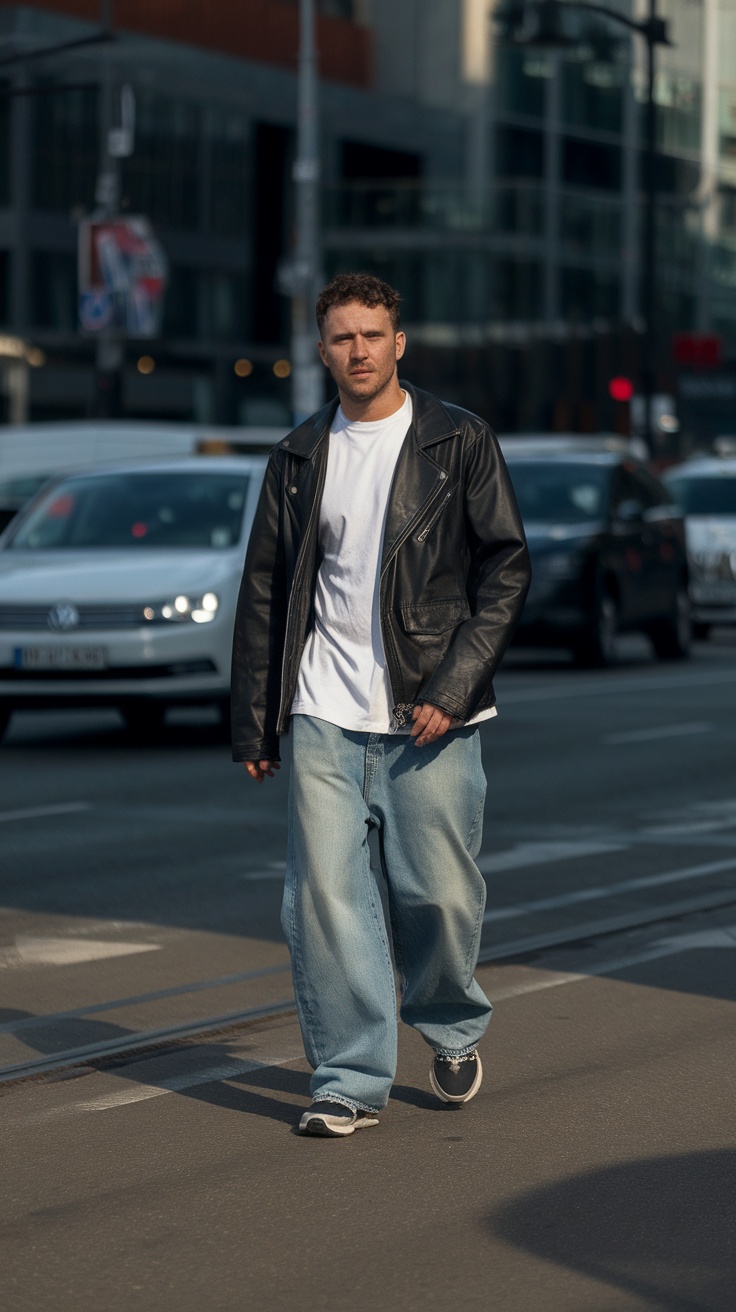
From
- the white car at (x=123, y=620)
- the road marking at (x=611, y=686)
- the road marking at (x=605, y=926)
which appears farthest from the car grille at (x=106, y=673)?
the road marking at (x=605, y=926)

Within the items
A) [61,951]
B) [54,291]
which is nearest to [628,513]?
[61,951]

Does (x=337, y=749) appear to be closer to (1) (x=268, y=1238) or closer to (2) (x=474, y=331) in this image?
(1) (x=268, y=1238)

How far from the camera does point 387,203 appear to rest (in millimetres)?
52875

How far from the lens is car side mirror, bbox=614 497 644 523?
69.1ft

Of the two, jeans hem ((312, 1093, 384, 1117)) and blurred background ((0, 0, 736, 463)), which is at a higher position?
blurred background ((0, 0, 736, 463))

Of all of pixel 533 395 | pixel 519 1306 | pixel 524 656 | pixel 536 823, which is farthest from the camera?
pixel 533 395

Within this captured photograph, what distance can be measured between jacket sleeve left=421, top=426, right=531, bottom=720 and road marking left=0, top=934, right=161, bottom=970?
2725mm

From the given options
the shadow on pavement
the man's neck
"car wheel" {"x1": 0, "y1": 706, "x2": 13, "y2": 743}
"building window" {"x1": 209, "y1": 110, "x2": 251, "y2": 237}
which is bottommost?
"car wheel" {"x1": 0, "y1": 706, "x2": 13, "y2": 743}

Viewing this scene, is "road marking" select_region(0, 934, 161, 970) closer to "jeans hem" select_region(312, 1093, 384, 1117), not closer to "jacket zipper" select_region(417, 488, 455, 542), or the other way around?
"jeans hem" select_region(312, 1093, 384, 1117)

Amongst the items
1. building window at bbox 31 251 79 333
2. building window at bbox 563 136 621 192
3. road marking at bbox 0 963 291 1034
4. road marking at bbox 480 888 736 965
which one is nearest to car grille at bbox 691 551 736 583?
road marking at bbox 480 888 736 965

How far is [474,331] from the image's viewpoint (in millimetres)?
52906

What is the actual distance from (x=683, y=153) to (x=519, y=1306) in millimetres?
62566

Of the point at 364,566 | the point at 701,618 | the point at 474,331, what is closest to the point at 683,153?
the point at 474,331

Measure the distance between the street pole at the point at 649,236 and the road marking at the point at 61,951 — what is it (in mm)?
26894
